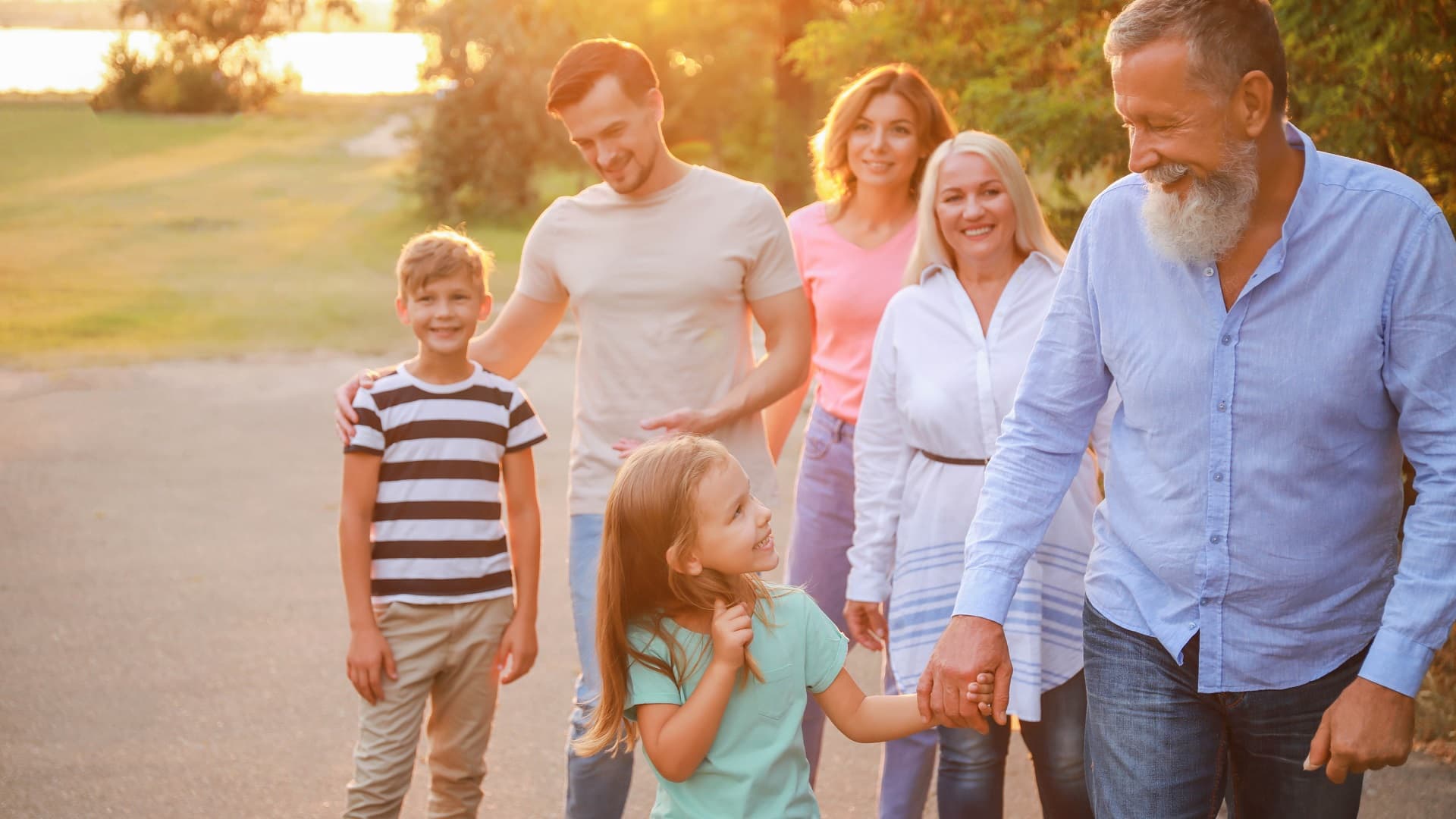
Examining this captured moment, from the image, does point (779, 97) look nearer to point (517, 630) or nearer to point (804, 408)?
point (804, 408)

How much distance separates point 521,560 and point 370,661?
1.69 feet

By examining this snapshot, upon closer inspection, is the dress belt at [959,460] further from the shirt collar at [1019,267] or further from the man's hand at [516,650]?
the man's hand at [516,650]

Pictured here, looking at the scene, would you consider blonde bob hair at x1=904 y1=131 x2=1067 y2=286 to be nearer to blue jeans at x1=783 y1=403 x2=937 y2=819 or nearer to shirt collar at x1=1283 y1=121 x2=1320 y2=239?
blue jeans at x1=783 y1=403 x2=937 y2=819

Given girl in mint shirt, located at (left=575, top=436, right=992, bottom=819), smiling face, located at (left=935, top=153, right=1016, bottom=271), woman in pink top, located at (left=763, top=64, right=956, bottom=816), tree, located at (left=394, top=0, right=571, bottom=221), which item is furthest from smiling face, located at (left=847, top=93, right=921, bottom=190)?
tree, located at (left=394, top=0, right=571, bottom=221)

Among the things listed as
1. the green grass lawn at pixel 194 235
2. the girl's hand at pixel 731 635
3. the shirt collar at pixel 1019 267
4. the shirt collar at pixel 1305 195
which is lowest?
the green grass lawn at pixel 194 235

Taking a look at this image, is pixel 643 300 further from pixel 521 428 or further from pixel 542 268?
pixel 521 428

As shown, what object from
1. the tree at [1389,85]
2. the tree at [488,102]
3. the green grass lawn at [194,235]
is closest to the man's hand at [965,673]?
the tree at [1389,85]

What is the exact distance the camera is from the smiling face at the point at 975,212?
12.2 feet

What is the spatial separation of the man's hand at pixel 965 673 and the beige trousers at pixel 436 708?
1563 mm

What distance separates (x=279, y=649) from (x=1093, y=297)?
4798 millimetres

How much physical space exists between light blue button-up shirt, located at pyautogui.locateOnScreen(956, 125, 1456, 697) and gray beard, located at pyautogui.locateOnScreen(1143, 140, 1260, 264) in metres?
0.06

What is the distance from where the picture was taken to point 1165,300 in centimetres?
249

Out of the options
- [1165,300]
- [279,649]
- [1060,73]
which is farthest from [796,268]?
[1060,73]

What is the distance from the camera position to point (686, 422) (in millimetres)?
3707
